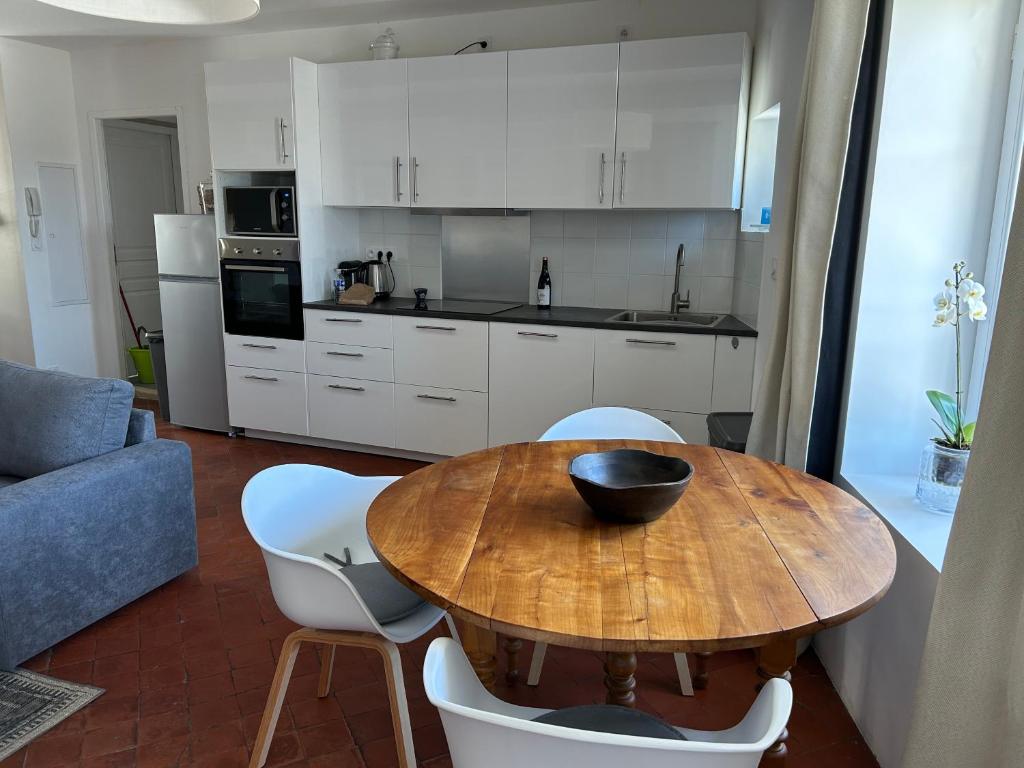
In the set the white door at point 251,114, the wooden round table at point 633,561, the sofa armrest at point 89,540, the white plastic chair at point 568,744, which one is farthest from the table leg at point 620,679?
the white door at point 251,114

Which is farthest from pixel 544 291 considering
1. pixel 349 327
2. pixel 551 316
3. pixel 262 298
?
pixel 262 298

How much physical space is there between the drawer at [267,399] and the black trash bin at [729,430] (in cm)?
263

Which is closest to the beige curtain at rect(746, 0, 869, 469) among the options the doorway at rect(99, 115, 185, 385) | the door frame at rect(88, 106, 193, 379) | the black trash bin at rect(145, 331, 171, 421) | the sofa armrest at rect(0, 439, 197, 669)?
the sofa armrest at rect(0, 439, 197, 669)

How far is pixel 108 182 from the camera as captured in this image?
5.59m

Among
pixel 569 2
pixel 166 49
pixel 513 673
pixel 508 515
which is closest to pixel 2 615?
pixel 513 673

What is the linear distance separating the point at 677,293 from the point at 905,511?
7.85 feet

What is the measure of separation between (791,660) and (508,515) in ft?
2.14

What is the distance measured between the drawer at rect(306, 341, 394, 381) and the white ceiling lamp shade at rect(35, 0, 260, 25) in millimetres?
2821

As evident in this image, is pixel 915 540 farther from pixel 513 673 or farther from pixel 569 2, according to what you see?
pixel 569 2

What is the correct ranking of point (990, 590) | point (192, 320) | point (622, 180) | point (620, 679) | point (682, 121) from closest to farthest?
point (990, 590), point (620, 679), point (682, 121), point (622, 180), point (192, 320)

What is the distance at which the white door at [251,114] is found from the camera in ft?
13.9

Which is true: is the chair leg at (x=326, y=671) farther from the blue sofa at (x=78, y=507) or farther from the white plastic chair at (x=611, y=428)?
the blue sofa at (x=78, y=507)

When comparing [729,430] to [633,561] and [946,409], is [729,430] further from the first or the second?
[633,561]

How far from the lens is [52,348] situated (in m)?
5.47
